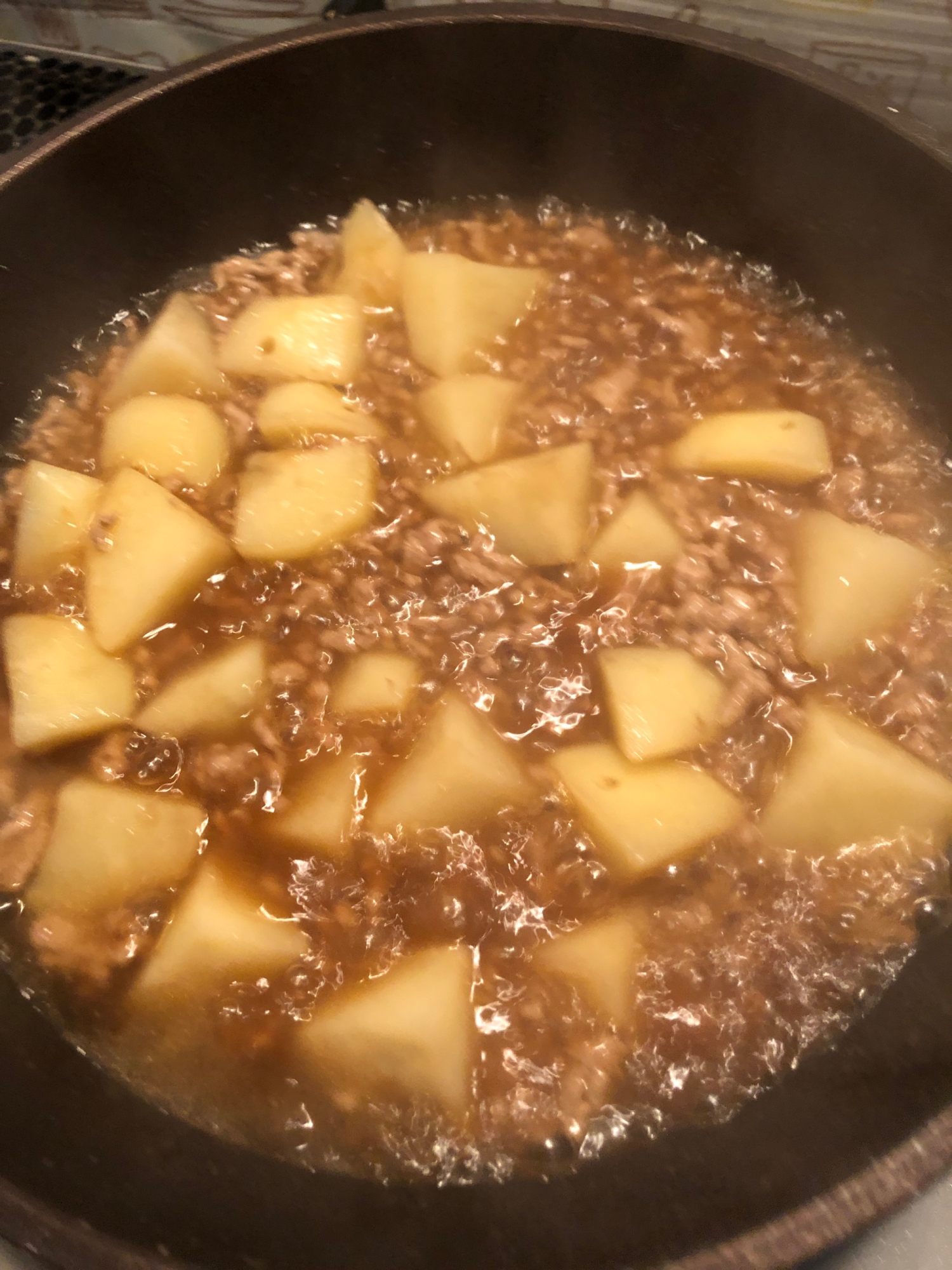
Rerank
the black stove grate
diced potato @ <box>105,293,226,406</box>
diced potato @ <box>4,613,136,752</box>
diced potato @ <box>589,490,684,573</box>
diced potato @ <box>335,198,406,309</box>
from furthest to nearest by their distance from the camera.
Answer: the black stove grate, diced potato @ <box>335,198,406,309</box>, diced potato @ <box>105,293,226,406</box>, diced potato @ <box>589,490,684,573</box>, diced potato @ <box>4,613,136,752</box>

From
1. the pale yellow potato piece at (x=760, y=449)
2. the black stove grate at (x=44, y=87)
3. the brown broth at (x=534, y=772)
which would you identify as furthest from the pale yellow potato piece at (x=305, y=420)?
the black stove grate at (x=44, y=87)

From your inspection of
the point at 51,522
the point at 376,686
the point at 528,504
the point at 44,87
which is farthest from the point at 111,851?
the point at 44,87

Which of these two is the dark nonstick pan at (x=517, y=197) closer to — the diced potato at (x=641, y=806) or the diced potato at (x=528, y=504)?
the diced potato at (x=641, y=806)

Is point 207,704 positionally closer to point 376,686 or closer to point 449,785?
point 376,686

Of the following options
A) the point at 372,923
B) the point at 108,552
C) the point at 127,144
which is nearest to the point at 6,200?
the point at 127,144

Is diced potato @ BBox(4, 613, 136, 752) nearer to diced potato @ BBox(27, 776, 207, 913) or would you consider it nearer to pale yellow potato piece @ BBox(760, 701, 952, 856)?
diced potato @ BBox(27, 776, 207, 913)

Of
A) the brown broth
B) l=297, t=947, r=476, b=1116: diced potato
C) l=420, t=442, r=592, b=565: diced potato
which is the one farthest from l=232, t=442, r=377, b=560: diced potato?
l=297, t=947, r=476, b=1116: diced potato
